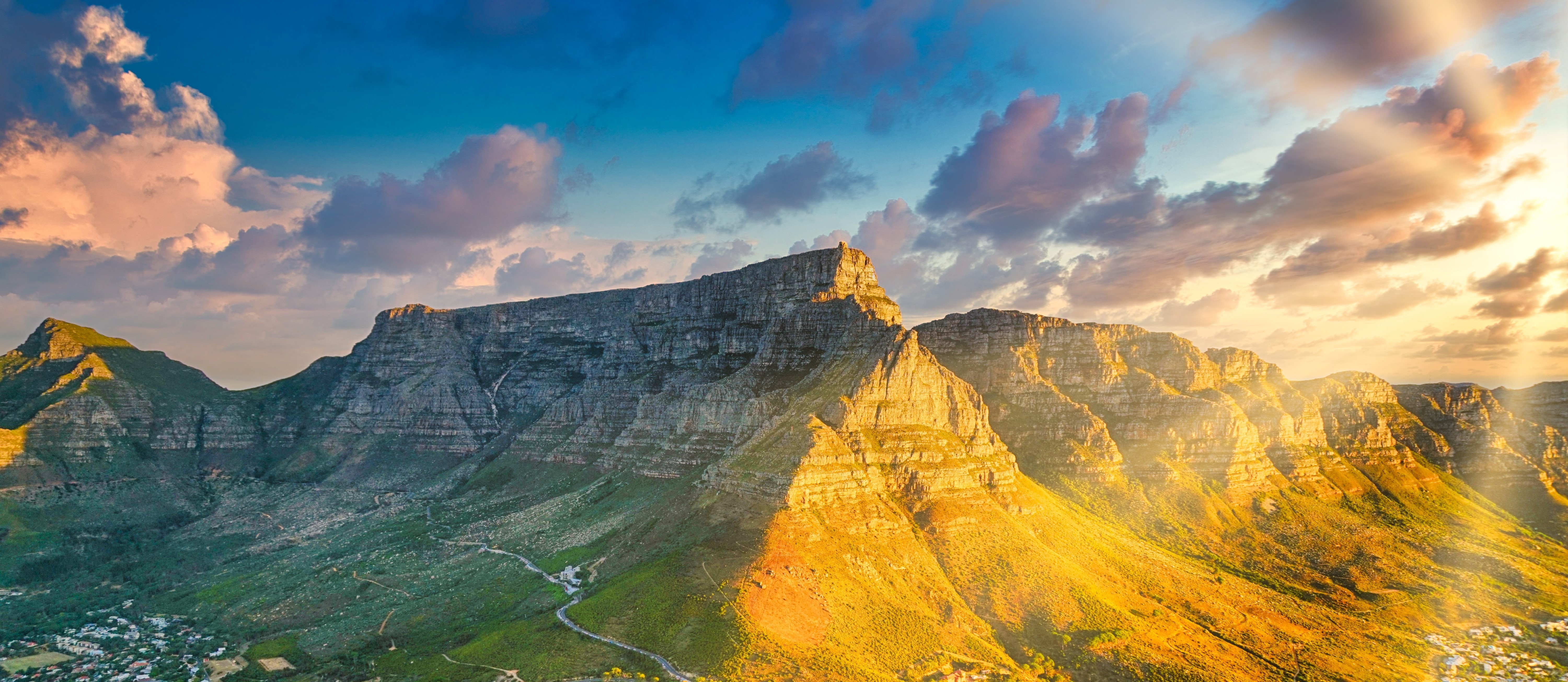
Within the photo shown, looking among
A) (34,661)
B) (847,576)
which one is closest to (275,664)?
(34,661)

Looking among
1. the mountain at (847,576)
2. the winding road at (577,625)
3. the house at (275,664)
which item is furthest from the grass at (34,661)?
the winding road at (577,625)

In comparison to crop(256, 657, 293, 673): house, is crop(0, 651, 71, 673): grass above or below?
below

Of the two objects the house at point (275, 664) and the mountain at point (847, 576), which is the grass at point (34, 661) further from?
the house at point (275, 664)

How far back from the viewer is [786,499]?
129m

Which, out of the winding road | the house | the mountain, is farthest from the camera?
the house

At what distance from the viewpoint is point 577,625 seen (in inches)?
4550

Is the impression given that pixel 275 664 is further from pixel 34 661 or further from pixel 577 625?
pixel 577 625

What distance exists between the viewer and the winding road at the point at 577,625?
9969 centimetres

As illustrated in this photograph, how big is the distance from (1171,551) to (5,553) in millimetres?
271956

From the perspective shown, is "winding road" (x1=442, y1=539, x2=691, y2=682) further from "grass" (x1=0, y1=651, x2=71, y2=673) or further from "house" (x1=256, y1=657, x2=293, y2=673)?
"grass" (x1=0, y1=651, x2=71, y2=673)

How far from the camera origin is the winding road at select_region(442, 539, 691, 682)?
327ft

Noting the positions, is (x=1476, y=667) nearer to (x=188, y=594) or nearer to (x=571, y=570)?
(x=571, y=570)

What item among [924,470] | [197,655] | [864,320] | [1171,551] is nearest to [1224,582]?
[1171,551]

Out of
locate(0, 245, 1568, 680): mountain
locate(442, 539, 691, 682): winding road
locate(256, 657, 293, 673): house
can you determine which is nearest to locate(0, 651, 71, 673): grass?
locate(0, 245, 1568, 680): mountain
